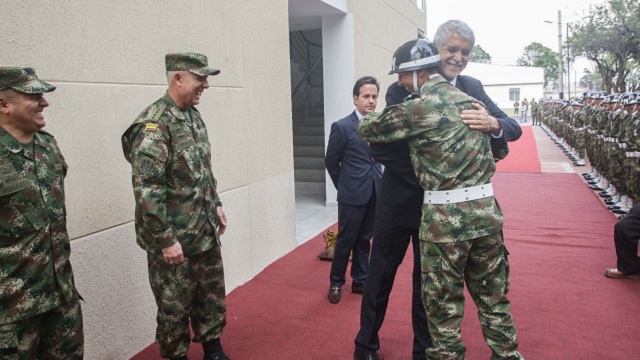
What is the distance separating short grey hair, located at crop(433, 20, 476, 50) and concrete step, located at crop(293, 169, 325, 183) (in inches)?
271

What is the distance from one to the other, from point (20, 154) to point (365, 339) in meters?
2.01

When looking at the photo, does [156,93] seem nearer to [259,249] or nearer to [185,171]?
[185,171]

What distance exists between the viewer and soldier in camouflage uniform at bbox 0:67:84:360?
2.03m

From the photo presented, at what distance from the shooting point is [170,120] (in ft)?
8.63

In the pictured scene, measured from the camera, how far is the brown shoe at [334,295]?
4.10 m

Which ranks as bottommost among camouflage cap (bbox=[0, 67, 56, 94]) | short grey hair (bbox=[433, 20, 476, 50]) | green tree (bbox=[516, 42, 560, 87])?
camouflage cap (bbox=[0, 67, 56, 94])

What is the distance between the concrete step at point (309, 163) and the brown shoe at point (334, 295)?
524 cm

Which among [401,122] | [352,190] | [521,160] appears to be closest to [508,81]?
[521,160]

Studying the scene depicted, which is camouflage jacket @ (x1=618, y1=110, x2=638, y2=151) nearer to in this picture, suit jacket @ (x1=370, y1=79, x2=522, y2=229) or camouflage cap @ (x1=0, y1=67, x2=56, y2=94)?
suit jacket @ (x1=370, y1=79, x2=522, y2=229)

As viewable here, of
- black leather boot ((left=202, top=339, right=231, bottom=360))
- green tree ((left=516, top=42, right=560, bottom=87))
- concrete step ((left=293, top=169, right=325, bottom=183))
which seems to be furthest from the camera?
green tree ((left=516, top=42, right=560, bottom=87))

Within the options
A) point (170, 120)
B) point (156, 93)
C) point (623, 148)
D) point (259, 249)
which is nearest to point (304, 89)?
point (623, 148)

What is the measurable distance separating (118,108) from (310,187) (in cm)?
638

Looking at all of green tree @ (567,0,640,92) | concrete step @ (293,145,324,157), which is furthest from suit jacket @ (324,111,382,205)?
green tree @ (567,0,640,92)

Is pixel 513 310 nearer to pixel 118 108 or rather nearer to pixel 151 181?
pixel 151 181
